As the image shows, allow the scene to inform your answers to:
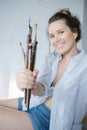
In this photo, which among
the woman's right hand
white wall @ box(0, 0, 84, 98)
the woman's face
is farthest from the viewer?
white wall @ box(0, 0, 84, 98)

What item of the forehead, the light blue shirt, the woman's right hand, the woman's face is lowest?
the light blue shirt

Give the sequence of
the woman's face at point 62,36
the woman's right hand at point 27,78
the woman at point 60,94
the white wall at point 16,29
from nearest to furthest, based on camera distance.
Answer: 1. the woman's right hand at point 27,78
2. the woman at point 60,94
3. the woman's face at point 62,36
4. the white wall at point 16,29

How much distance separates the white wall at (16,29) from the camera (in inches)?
64.7

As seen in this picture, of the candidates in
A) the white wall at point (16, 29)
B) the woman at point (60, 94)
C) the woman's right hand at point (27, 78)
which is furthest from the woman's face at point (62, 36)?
the white wall at point (16, 29)

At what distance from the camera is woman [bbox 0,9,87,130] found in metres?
0.80

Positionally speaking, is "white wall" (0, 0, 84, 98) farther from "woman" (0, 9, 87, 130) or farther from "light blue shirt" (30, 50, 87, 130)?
"light blue shirt" (30, 50, 87, 130)

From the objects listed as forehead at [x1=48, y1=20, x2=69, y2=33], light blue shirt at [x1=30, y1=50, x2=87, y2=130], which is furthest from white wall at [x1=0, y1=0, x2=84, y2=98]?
light blue shirt at [x1=30, y1=50, x2=87, y2=130]

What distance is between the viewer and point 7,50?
1.84m

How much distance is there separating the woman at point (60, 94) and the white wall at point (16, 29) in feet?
2.12

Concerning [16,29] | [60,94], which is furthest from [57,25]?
[16,29]

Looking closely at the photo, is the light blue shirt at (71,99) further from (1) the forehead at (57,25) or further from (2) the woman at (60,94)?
(1) the forehead at (57,25)

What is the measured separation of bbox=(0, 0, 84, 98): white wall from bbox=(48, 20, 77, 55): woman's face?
63 cm

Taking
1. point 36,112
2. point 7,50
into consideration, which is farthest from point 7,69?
point 36,112

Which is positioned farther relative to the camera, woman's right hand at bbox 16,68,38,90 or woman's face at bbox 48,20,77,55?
woman's face at bbox 48,20,77,55
